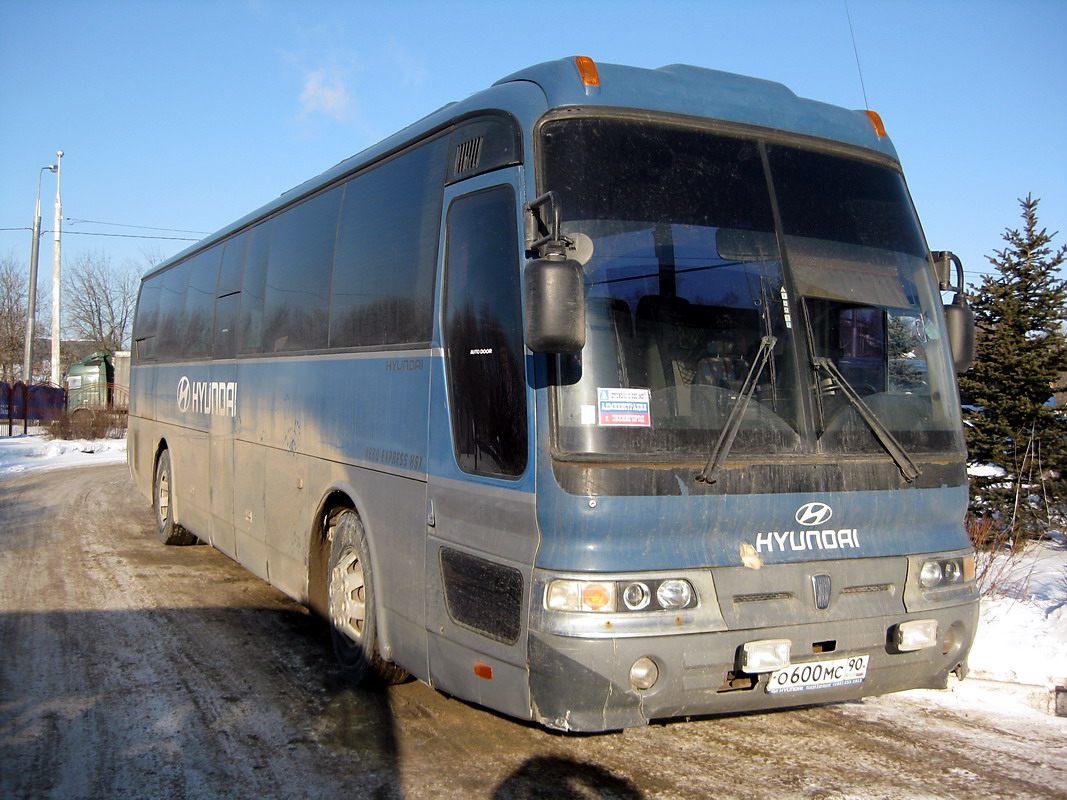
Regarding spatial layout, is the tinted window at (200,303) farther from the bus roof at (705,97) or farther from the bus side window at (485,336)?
the bus roof at (705,97)

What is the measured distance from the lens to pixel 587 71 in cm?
433

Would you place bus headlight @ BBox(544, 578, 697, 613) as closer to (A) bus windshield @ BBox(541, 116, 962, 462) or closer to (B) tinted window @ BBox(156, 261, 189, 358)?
(A) bus windshield @ BBox(541, 116, 962, 462)

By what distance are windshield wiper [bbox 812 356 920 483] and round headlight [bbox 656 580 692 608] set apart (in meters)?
1.23

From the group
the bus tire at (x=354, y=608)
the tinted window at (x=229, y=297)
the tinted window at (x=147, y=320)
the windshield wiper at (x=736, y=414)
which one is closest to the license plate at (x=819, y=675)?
the windshield wiper at (x=736, y=414)

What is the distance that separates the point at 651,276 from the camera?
4.09m

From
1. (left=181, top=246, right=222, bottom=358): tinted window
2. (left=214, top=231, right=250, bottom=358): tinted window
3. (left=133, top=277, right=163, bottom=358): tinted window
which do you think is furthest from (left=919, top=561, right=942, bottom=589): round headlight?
(left=133, top=277, right=163, bottom=358): tinted window

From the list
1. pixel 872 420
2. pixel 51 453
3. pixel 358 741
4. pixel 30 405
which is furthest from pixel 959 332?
pixel 30 405

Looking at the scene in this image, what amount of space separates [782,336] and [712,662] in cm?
152

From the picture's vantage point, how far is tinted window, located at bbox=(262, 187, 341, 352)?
21.2 ft

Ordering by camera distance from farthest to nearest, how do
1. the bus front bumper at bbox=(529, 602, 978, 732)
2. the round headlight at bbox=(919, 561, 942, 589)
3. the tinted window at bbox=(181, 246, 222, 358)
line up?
1. the tinted window at bbox=(181, 246, 222, 358)
2. the round headlight at bbox=(919, 561, 942, 589)
3. the bus front bumper at bbox=(529, 602, 978, 732)

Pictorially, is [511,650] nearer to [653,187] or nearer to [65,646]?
[653,187]

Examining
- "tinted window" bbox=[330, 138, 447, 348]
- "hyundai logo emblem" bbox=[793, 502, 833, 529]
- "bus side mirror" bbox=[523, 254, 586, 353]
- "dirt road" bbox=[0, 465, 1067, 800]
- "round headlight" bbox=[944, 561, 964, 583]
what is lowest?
"dirt road" bbox=[0, 465, 1067, 800]

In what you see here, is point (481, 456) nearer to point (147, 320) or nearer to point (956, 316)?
point (956, 316)

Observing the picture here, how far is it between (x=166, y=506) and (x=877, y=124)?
8.90 m
